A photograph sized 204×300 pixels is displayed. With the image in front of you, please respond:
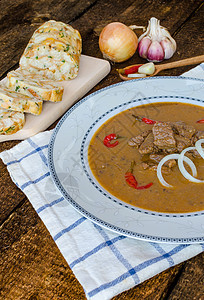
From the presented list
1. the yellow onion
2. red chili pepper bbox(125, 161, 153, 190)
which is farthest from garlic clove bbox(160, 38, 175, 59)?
red chili pepper bbox(125, 161, 153, 190)

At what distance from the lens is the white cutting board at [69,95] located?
121 inches

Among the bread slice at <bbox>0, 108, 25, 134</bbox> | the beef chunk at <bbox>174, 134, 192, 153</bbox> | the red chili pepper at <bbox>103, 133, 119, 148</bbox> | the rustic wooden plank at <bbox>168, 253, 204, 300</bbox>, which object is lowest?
the rustic wooden plank at <bbox>168, 253, 204, 300</bbox>

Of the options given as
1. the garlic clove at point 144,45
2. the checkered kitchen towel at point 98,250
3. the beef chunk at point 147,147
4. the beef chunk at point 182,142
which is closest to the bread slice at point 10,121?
the checkered kitchen towel at point 98,250

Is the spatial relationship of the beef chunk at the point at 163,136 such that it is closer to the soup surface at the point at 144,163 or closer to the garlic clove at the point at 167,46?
the soup surface at the point at 144,163

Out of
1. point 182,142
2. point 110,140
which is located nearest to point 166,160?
point 182,142

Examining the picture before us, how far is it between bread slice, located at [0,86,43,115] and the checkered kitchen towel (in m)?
0.71

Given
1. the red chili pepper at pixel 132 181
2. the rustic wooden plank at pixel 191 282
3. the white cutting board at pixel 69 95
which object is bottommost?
the rustic wooden plank at pixel 191 282

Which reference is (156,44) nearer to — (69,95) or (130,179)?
(69,95)

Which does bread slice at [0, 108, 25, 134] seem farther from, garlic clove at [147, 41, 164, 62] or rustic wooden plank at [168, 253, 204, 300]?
rustic wooden plank at [168, 253, 204, 300]

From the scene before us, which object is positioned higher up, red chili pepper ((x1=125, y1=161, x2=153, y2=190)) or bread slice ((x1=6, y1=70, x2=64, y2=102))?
bread slice ((x1=6, y1=70, x2=64, y2=102))

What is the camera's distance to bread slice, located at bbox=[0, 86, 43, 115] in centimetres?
301

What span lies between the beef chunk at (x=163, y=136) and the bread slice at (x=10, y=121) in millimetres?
1105

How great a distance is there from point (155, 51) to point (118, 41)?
1.26 ft

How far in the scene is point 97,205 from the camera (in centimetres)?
225
